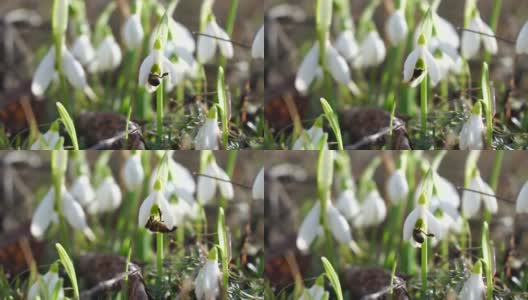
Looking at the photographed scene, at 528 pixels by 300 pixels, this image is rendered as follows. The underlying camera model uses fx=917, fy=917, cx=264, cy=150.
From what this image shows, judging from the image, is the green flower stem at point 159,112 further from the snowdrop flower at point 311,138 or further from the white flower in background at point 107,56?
the snowdrop flower at point 311,138

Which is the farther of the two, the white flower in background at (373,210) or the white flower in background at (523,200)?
the white flower in background at (373,210)

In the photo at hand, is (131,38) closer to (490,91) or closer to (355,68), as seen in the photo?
(355,68)

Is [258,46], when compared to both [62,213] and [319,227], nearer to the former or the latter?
[319,227]

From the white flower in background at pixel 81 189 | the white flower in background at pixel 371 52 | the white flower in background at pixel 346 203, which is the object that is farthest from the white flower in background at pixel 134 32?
the white flower in background at pixel 346 203

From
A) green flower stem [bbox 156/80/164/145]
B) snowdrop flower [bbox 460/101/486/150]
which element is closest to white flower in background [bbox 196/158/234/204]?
green flower stem [bbox 156/80/164/145]

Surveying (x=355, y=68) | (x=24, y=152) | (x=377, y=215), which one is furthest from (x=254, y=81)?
(x=24, y=152)

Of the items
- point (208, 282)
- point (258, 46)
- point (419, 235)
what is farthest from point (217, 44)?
point (419, 235)
